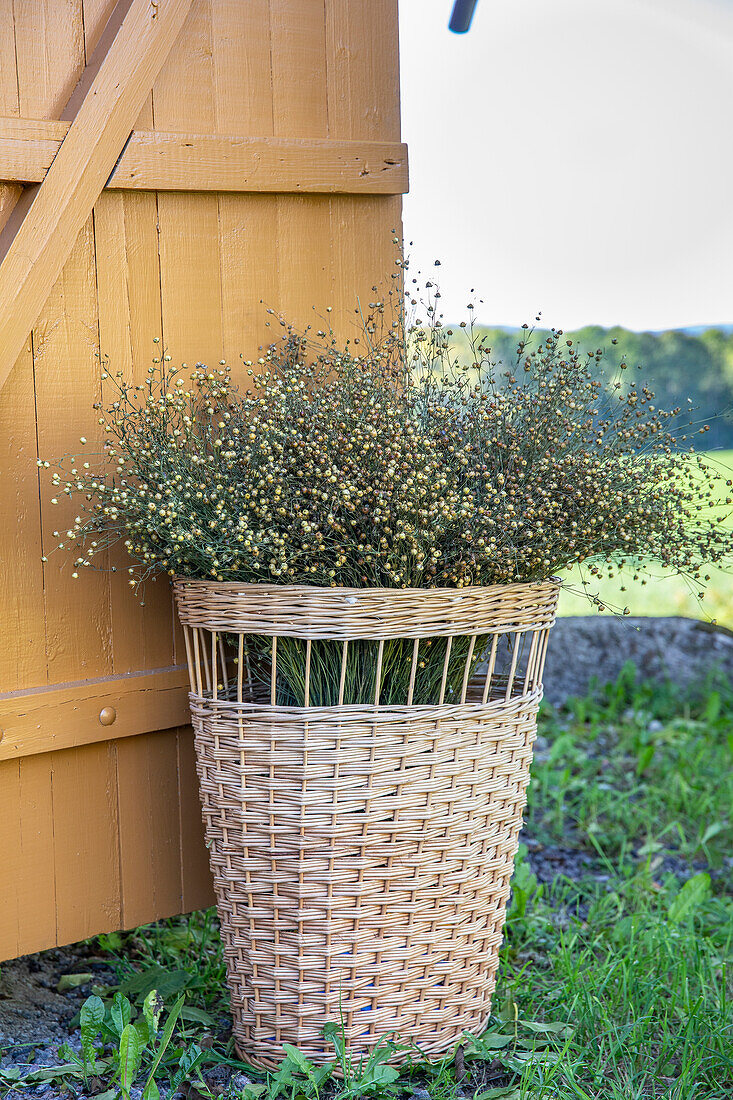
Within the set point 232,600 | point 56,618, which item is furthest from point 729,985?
point 56,618

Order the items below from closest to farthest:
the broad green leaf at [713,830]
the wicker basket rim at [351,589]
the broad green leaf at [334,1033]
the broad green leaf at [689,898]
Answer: the wicker basket rim at [351,589], the broad green leaf at [334,1033], the broad green leaf at [689,898], the broad green leaf at [713,830]

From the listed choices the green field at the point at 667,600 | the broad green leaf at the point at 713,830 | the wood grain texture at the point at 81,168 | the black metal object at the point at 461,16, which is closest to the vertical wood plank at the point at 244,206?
the wood grain texture at the point at 81,168

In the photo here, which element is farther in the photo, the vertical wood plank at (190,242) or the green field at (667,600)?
the green field at (667,600)

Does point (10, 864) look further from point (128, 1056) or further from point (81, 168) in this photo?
point (81, 168)

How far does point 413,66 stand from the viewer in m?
3.68

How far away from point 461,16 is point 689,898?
2514 mm

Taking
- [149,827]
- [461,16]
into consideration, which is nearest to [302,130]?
[461,16]

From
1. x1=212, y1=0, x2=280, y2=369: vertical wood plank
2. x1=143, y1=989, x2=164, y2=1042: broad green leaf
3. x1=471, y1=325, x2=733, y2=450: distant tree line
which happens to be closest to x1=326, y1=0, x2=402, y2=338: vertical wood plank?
x1=212, y1=0, x2=280, y2=369: vertical wood plank

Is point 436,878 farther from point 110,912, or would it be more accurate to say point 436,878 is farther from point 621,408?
point 621,408

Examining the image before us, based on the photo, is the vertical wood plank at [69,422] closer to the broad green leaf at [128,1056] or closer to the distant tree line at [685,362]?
the broad green leaf at [128,1056]

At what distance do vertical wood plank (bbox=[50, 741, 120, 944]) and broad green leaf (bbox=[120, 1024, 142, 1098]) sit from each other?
32 cm

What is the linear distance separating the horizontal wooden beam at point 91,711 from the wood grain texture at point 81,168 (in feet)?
1.97

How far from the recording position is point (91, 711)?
178 centimetres

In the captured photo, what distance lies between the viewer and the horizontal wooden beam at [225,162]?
64.5 inches
